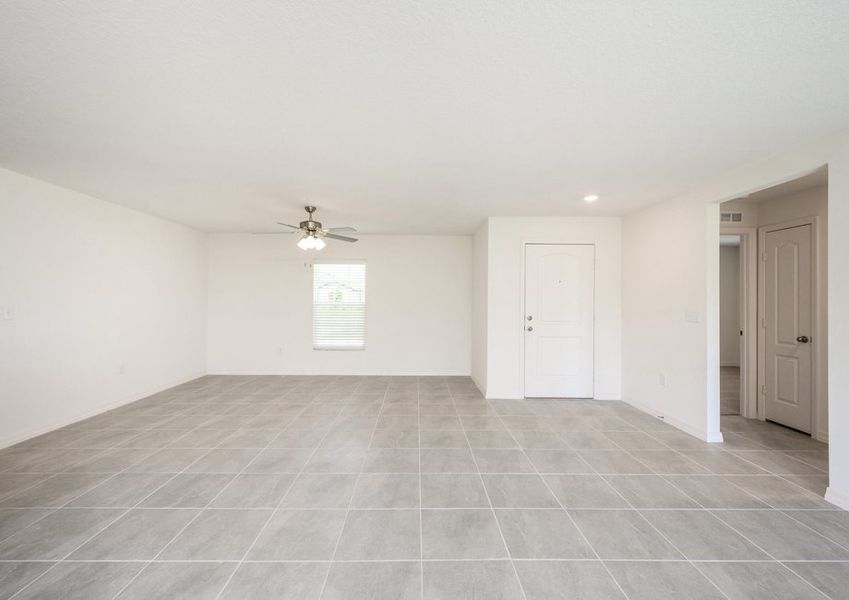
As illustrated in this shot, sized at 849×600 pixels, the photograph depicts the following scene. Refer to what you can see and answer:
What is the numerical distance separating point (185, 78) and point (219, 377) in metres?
5.30

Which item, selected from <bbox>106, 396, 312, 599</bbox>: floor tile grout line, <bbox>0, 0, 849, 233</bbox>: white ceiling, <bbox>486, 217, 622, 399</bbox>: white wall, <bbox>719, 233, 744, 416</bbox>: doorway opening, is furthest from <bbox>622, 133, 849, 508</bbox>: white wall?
<bbox>719, 233, 744, 416</bbox>: doorway opening

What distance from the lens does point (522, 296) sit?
4.60 m

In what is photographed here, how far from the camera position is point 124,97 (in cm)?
187

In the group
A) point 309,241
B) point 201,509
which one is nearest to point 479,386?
point 309,241

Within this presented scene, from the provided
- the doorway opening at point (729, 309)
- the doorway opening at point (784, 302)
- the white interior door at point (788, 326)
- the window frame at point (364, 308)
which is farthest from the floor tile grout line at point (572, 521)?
the doorway opening at point (729, 309)

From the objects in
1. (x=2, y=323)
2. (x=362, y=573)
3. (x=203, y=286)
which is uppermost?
(x=203, y=286)

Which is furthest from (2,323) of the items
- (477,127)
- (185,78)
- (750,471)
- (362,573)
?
(750,471)

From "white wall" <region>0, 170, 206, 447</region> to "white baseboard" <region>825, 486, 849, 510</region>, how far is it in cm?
658

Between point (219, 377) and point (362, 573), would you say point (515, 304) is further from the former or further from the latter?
point (219, 377)

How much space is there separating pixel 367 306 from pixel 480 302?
2093mm

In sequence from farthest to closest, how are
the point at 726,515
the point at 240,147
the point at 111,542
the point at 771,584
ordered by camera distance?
the point at 240,147, the point at 726,515, the point at 111,542, the point at 771,584

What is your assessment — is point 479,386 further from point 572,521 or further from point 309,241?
point 309,241

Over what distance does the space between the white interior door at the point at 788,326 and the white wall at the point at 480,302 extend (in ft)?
10.5

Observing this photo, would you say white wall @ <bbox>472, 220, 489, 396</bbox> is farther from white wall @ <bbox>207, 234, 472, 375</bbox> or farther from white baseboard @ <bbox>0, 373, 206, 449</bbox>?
white baseboard @ <bbox>0, 373, 206, 449</bbox>
